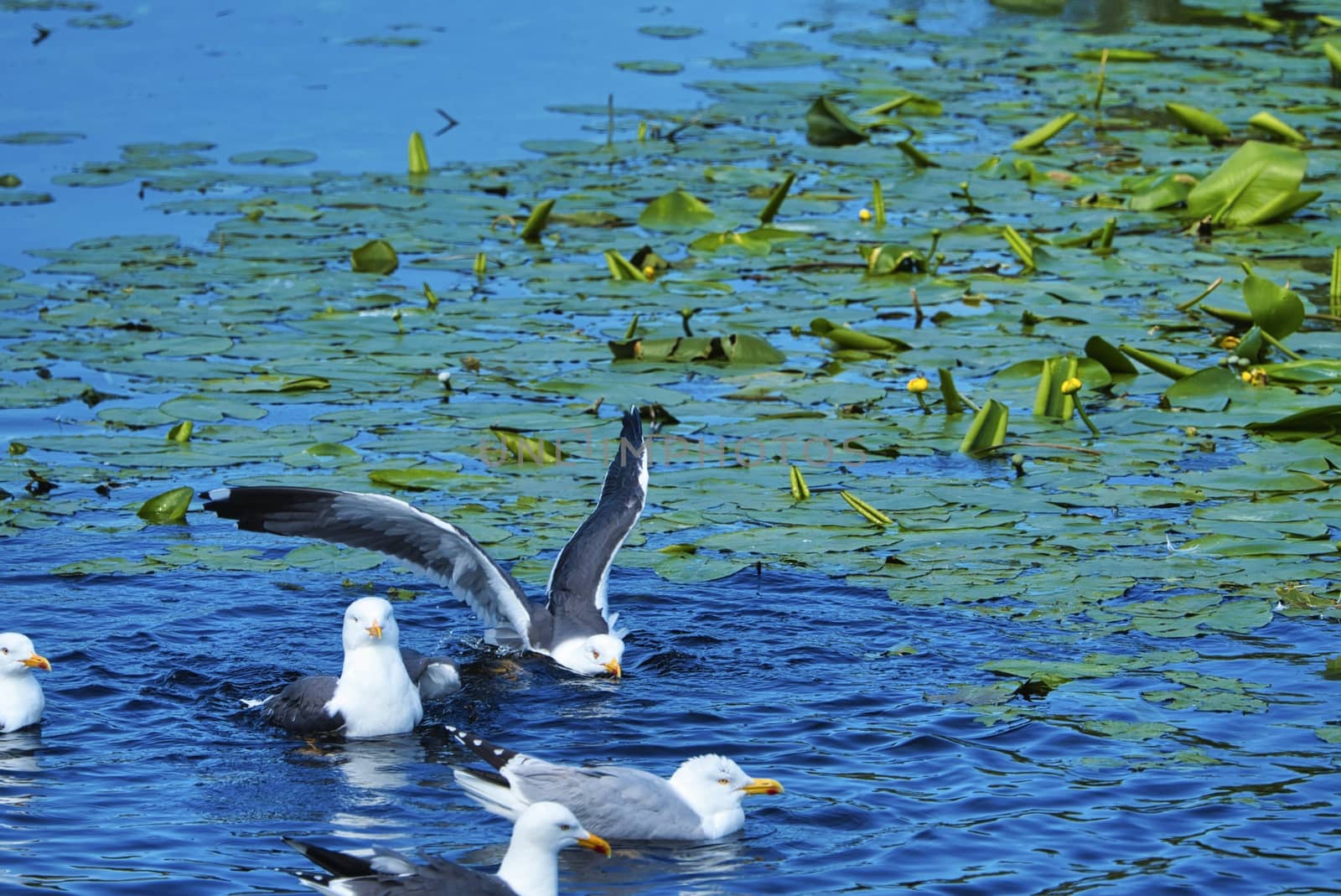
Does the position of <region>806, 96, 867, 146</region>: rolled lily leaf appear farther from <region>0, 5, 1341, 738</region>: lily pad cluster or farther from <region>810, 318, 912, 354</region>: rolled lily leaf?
<region>810, 318, 912, 354</region>: rolled lily leaf

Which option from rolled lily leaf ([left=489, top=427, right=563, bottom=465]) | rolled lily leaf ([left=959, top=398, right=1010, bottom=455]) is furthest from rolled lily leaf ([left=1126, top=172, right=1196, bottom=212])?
rolled lily leaf ([left=489, top=427, right=563, bottom=465])

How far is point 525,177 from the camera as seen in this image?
14.7 m

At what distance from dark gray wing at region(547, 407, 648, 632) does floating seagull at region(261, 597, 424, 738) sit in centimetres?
108

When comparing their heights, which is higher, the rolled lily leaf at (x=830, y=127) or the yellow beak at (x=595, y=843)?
the rolled lily leaf at (x=830, y=127)

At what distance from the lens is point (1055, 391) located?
9.72 metres

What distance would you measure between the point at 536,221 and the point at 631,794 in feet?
24.9

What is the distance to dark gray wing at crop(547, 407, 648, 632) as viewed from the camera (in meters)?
7.64

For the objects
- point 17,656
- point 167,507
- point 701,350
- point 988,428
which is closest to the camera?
point 17,656

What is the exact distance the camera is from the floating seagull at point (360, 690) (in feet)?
21.7

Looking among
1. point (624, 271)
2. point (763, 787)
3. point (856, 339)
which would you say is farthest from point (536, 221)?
point (763, 787)

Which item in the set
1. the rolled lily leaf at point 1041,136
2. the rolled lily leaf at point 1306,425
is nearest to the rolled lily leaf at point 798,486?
the rolled lily leaf at point 1306,425

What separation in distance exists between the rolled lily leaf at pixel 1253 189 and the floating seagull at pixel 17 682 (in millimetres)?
9241

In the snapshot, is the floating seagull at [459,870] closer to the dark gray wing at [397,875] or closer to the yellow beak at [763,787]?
the dark gray wing at [397,875]

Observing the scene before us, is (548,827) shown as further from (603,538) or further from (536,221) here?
(536,221)
